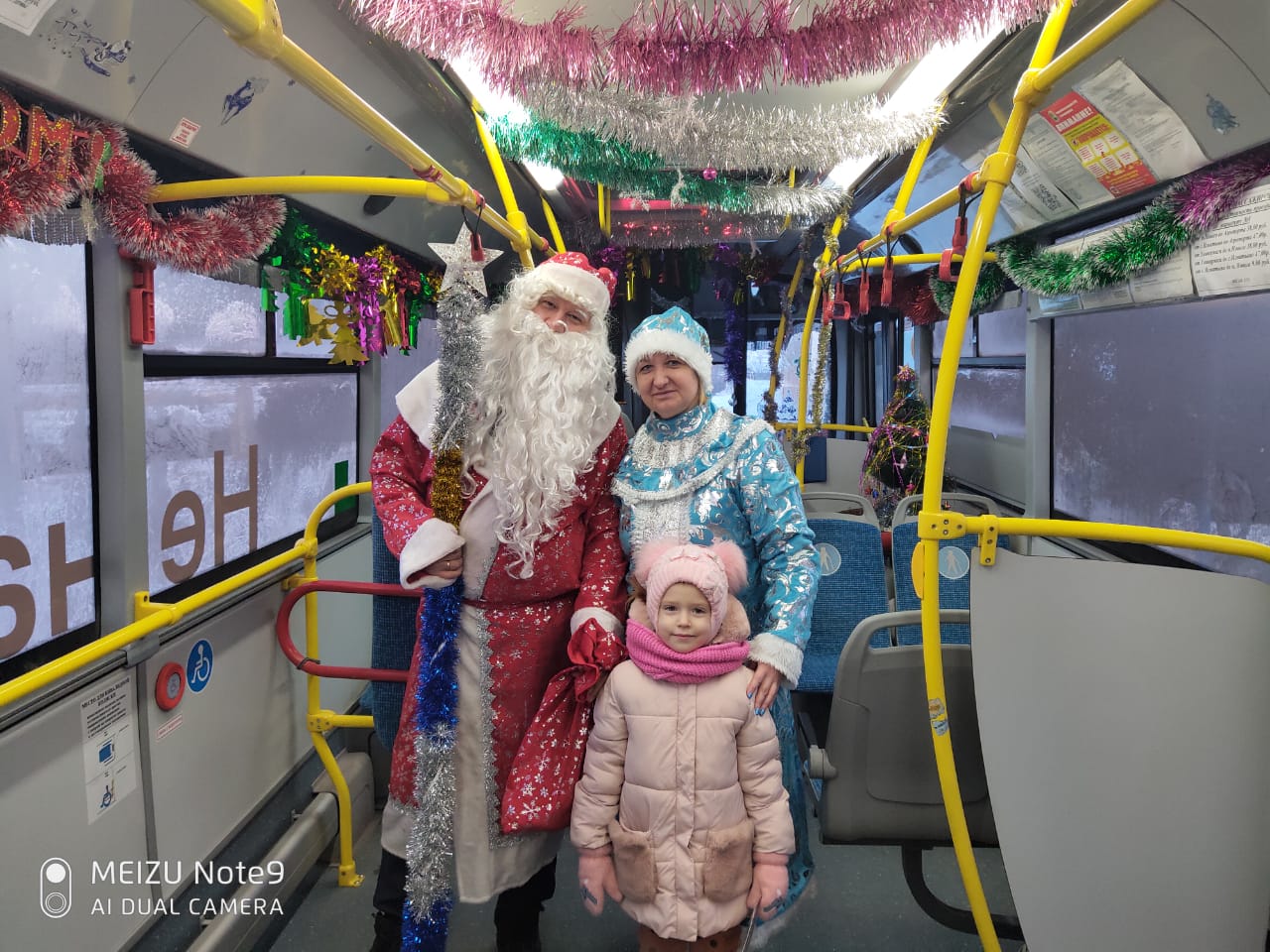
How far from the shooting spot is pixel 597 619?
1850mm

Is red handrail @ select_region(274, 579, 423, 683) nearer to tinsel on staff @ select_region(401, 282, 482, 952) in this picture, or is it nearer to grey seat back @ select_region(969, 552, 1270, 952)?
tinsel on staff @ select_region(401, 282, 482, 952)

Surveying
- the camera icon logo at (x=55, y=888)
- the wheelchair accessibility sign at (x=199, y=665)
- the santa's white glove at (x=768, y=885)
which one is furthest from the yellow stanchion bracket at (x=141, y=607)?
the santa's white glove at (x=768, y=885)

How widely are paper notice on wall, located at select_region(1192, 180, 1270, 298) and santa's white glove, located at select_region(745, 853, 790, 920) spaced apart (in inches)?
93.3

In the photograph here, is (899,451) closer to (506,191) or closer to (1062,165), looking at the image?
(1062,165)

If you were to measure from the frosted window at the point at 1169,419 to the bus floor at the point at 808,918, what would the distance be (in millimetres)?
1526

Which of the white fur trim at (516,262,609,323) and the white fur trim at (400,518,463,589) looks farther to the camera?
the white fur trim at (516,262,609,323)

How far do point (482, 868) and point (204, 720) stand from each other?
3.95ft

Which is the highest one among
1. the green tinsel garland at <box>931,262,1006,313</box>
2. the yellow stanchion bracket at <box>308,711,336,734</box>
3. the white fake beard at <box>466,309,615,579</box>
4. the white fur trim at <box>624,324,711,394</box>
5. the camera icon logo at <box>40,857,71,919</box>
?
the green tinsel garland at <box>931,262,1006,313</box>

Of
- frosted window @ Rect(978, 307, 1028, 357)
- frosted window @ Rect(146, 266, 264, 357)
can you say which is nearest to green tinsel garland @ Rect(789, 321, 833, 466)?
frosted window @ Rect(978, 307, 1028, 357)

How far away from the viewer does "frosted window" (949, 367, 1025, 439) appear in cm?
511

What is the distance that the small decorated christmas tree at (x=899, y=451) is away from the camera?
15.5ft

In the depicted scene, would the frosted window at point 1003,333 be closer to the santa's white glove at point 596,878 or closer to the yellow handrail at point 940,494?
the yellow handrail at point 940,494

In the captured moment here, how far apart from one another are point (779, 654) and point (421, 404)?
107 cm

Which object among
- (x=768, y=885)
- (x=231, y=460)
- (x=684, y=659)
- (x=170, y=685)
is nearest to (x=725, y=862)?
(x=768, y=885)
